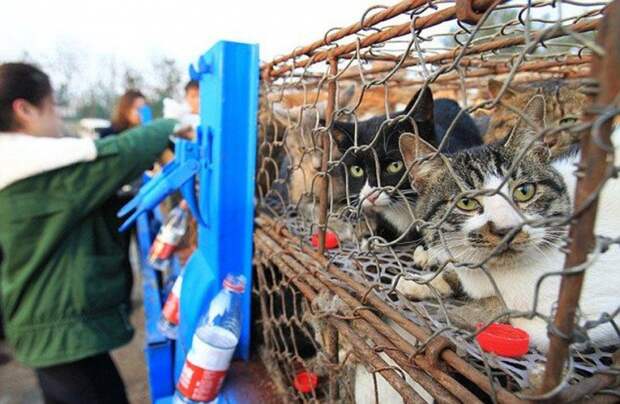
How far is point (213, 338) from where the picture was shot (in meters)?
0.92

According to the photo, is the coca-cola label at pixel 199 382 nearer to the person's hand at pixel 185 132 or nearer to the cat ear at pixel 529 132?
the cat ear at pixel 529 132

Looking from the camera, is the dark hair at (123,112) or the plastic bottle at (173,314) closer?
the plastic bottle at (173,314)

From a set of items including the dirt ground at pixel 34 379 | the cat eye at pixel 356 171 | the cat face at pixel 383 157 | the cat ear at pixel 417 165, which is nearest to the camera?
the cat ear at pixel 417 165

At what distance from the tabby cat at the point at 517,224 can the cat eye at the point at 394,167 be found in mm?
183

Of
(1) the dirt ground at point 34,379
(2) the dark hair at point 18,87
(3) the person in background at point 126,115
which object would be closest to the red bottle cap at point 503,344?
(2) the dark hair at point 18,87

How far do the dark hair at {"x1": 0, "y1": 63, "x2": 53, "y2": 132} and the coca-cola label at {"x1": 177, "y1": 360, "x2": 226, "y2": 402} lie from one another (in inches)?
38.9

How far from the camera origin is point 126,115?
9.62ft

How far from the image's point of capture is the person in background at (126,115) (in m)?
2.92

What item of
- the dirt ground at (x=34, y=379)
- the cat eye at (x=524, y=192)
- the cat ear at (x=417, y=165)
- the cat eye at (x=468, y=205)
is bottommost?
the dirt ground at (x=34, y=379)

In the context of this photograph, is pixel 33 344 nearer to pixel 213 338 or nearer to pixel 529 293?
pixel 213 338

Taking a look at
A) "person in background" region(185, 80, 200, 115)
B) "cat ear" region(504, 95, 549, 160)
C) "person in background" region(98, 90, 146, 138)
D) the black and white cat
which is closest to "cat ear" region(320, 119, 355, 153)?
the black and white cat

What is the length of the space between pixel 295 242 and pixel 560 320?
0.61 metres

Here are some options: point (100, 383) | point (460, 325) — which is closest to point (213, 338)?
point (460, 325)

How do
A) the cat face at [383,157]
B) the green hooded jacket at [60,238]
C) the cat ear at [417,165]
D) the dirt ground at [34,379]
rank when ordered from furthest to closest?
the dirt ground at [34,379] < the green hooded jacket at [60,238] < the cat face at [383,157] < the cat ear at [417,165]
